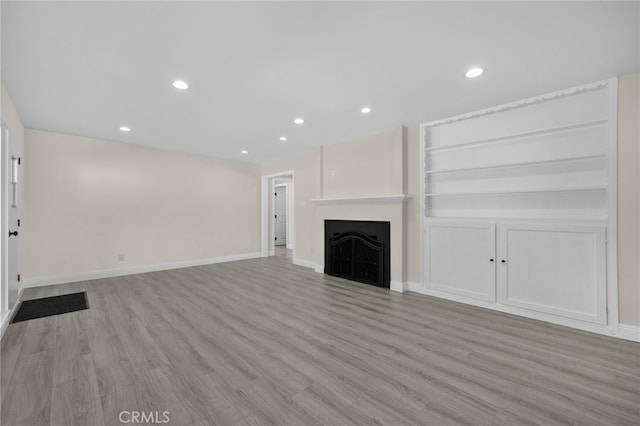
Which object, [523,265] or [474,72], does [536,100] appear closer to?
[474,72]

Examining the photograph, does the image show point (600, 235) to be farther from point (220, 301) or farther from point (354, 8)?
point (220, 301)

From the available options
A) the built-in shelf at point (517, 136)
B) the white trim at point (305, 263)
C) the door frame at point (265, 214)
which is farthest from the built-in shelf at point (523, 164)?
the door frame at point (265, 214)

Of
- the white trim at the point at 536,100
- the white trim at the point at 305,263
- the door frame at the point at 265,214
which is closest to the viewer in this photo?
the white trim at the point at 536,100

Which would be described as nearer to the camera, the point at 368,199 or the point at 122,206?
the point at 368,199

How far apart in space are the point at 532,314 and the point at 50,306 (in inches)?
223

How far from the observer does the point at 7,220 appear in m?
2.92

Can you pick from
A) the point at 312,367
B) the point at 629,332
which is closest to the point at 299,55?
the point at 312,367

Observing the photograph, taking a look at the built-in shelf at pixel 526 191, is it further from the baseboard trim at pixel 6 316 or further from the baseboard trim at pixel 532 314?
the baseboard trim at pixel 6 316

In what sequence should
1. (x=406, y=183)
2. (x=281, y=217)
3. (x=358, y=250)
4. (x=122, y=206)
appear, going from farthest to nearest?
(x=281, y=217), (x=122, y=206), (x=358, y=250), (x=406, y=183)

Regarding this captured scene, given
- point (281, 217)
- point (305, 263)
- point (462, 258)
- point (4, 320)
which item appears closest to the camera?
point (4, 320)

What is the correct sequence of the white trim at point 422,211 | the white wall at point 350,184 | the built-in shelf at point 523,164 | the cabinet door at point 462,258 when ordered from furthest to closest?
the white wall at point 350,184
the white trim at point 422,211
the cabinet door at point 462,258
the built-in shelf at point 523,164

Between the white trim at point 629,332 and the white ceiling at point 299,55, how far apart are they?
2.33m

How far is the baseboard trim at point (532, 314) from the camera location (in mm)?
2568

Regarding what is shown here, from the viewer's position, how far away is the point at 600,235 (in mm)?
2645
